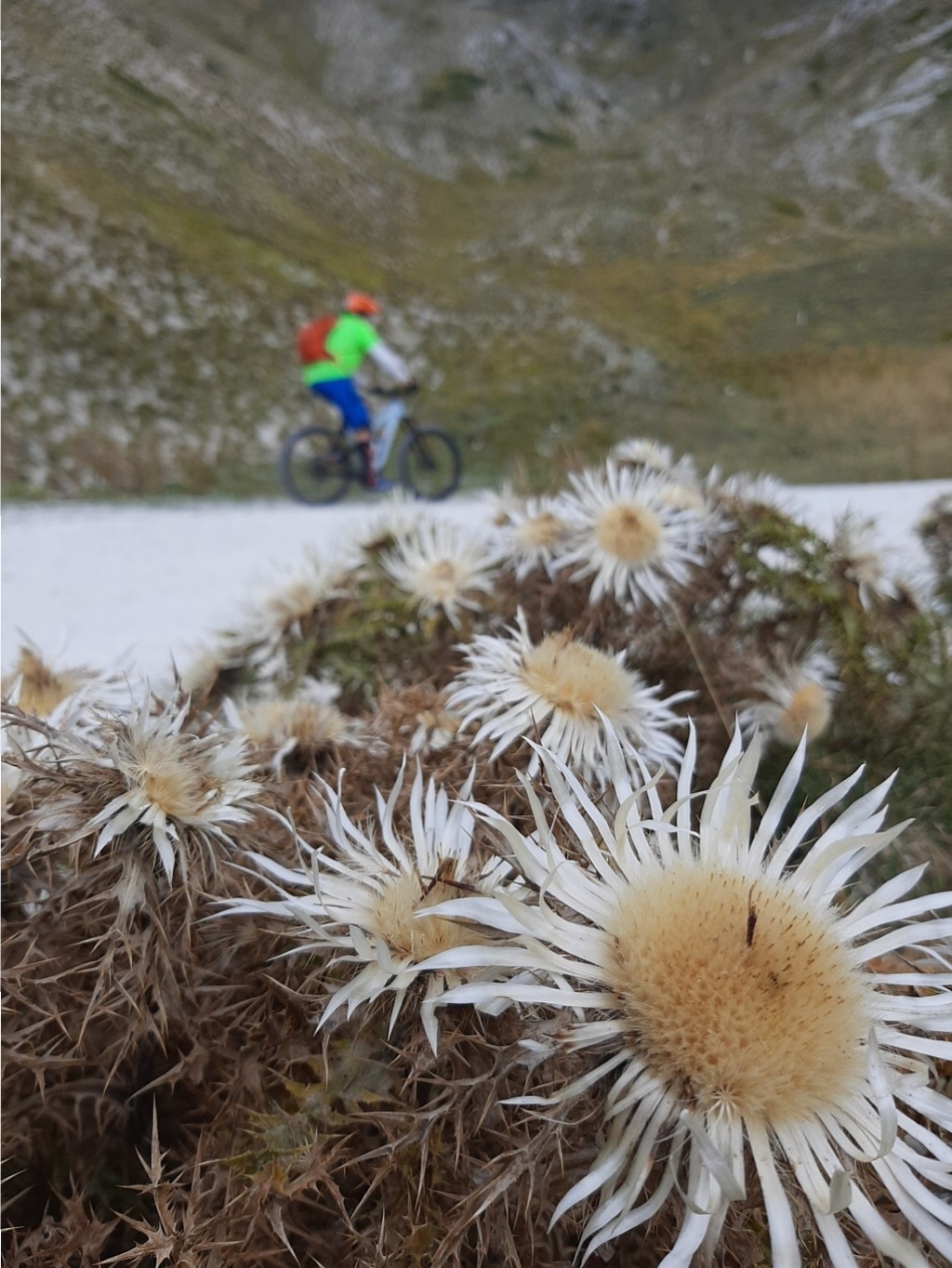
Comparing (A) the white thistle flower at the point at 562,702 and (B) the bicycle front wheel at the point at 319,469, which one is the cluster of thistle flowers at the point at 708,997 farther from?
(B) the bicycle front wheel at the point at 319,469

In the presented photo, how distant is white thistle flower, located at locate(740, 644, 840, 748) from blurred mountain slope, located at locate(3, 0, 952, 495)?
0.57m

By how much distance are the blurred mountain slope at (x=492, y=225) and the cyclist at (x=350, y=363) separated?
0.69 meters

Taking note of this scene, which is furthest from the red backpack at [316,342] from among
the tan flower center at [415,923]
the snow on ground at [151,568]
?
the tan flower center at [415,923]

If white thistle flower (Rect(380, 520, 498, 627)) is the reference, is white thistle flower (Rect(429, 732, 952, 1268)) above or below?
below

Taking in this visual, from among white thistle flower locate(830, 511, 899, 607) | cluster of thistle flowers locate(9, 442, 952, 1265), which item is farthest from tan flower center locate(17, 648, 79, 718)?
white thistle flower locate(830, 511, 899, 607)

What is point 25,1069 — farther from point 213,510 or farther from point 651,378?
point 651,378

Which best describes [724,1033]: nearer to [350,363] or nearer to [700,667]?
[700,667]

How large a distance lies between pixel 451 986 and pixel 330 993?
77 millimetres

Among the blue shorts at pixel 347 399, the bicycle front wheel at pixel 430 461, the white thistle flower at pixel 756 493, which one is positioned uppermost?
the blue shorts at pixel 347 399

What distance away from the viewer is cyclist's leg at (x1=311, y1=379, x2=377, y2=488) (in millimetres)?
4383

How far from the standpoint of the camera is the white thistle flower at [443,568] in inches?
40.5

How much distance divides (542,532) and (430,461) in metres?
3.81

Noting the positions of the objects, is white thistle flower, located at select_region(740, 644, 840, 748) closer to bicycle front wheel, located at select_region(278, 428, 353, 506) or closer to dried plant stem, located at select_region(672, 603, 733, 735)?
dried plant stem, located at select_region(672, 603, 733, 735)

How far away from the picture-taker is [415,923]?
38 centimetres
